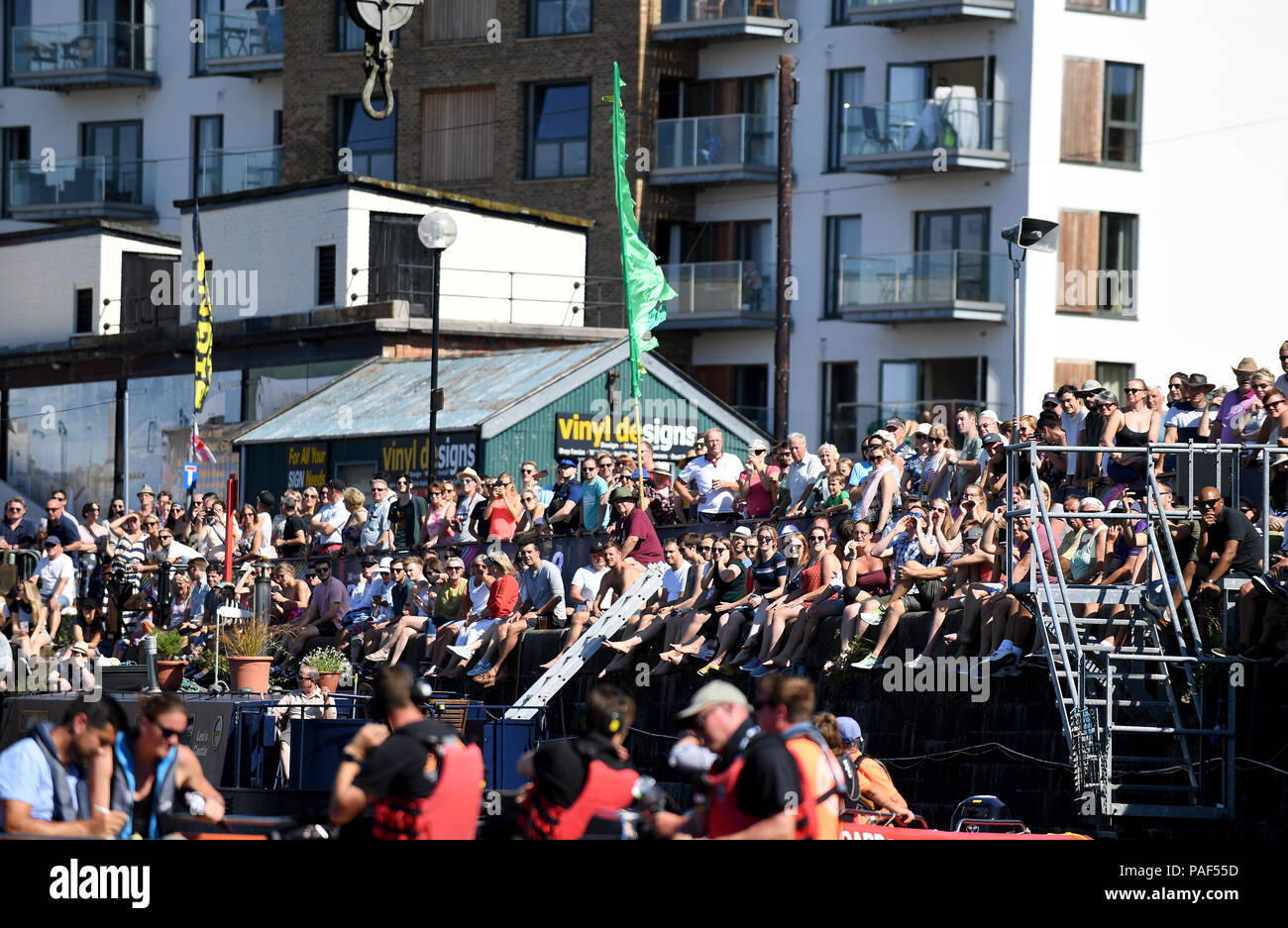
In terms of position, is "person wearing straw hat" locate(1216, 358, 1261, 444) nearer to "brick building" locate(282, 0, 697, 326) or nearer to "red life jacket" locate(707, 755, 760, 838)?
"red life jacket" locate(707, 755, 760, 838)

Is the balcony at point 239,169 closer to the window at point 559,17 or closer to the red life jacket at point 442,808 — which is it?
the window at point 559,17

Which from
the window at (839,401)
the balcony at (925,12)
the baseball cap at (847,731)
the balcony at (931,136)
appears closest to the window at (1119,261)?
the balcony at (931,136)

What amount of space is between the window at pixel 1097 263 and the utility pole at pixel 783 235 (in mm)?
5949

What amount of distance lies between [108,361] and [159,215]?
11.0 metres

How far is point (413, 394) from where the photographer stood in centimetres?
3675

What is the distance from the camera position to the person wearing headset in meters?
10.7

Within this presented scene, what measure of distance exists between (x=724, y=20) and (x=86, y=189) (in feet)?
63.0

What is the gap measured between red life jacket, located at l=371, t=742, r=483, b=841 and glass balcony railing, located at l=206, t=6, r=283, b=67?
45.6 metres

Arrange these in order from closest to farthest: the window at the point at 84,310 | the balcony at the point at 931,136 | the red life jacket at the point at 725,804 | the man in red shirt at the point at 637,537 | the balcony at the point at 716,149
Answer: the red life jacket at the point at 725,804 → the man in red shirt at the point at 637,537 → the balcony at the point at 931,136 → the balcony at the point at 716,149 → the window at the point at 84,310

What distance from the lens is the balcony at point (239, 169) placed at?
5406 cm

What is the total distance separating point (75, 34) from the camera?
57125mm

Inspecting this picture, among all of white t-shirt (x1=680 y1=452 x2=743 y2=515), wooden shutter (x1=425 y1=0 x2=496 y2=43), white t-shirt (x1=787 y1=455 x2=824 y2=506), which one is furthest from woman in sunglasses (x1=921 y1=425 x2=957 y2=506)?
wooden shutter (x1=425 y1=0 x2=496 y2=43)
